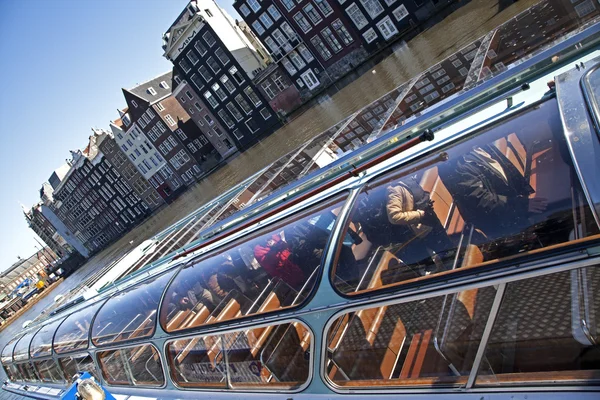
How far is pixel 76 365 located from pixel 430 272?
637cm

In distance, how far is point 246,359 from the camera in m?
3.19

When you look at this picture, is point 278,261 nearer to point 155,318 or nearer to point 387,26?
point 155,318

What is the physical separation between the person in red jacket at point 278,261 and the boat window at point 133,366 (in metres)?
1.73

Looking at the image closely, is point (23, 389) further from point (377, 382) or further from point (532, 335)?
point (532, 335)

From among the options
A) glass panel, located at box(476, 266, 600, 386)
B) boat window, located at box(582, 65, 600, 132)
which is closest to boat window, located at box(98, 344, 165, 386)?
glass panel, located at box(476, 266, 600, 386)

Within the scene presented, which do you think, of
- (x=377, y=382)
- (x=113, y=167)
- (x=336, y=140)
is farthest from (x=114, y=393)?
(x=113, y=167)

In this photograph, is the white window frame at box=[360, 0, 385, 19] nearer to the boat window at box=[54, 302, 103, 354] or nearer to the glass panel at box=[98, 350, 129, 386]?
the boat window at box=[54, 302, 103, 354]

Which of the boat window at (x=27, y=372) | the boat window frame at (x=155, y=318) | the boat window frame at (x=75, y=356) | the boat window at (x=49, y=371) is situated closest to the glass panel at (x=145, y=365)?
the boat window frame at (x=155, y=318)

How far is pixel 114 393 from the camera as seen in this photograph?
4.98 meters

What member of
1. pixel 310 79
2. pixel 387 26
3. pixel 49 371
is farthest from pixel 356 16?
pixel 49 371

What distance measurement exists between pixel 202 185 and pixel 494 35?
42429 millimetres

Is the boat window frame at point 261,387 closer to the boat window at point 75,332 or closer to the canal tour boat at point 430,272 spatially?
the canal tour boat at point 430,272

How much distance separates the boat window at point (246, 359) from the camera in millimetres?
2764

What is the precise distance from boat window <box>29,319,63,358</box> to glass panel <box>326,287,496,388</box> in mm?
6847
